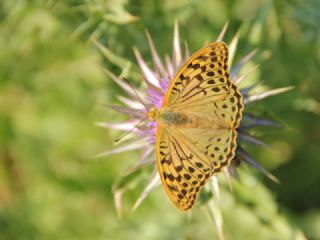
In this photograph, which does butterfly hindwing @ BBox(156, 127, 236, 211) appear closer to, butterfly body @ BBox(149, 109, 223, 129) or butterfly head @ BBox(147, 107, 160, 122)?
butterfly body @ BBox(149, 109, 223, 129)

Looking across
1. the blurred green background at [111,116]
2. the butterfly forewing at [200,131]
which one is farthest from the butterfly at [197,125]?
the blurred green background at [111,116]

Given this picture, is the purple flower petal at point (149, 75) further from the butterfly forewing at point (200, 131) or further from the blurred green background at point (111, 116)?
the butterfly forewing at point (200, 131)

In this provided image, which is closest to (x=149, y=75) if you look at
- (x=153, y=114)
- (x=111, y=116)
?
(x=153, y=114)

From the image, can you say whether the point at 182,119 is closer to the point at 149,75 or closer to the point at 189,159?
the point at 189,159

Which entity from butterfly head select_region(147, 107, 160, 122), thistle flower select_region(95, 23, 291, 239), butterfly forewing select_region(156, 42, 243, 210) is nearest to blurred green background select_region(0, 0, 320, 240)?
thistle flower select_region(95, 23, 291, 239)

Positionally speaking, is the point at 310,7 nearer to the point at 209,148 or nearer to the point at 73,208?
the point at 209,148

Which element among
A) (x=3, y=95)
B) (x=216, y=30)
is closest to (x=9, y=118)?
(x=3, y=95)
